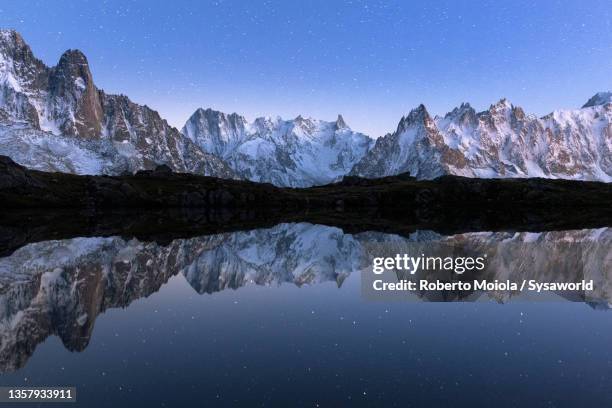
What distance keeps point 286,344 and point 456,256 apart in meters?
37.3

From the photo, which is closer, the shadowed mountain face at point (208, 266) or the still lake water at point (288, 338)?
the still lake water at point (288, 338)

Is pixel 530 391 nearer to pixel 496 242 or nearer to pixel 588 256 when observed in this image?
pixel 588 256

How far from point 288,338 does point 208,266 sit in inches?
1054

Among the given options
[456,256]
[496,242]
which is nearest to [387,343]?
[456,256]

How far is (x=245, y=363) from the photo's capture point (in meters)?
20.9

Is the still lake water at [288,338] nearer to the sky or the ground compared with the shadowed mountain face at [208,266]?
nearer to the ground

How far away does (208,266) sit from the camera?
5000 centimetres

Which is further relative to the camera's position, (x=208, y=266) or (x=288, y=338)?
(x=208, y=266)

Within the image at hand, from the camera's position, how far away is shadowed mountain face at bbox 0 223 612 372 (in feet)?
91.3

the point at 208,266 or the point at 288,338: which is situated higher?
the point at 208,266

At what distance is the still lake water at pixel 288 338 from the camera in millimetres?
17922

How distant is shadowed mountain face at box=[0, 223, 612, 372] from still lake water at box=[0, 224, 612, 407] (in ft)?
0.73

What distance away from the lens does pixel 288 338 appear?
81.2 ft

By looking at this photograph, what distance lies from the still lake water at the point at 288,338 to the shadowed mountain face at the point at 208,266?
0.73 feet
